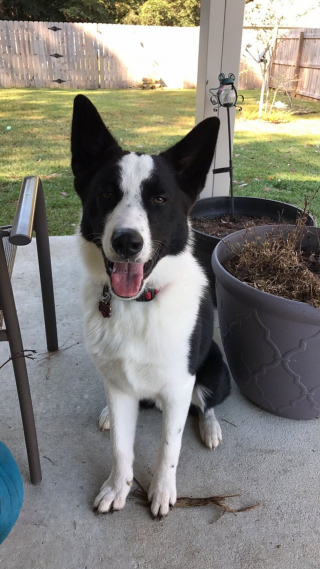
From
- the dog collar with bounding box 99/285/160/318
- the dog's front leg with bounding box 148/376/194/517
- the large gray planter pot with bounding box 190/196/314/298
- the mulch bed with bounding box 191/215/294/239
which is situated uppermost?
the dog collar with bounding box 99/285/160/318

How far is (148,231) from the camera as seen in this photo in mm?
1241

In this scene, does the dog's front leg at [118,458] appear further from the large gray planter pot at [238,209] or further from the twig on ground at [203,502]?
the large gray planter pot at [238,209]

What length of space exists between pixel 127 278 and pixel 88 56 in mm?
7402

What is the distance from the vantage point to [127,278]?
1300 millimetres

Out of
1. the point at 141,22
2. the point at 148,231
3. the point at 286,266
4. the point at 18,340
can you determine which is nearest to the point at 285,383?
the point at 286,266

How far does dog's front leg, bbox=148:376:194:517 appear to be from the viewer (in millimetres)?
1457

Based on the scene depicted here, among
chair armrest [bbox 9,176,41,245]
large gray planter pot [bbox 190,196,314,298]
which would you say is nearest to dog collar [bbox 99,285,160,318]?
chair armrest [bbox 9,176,41,245]

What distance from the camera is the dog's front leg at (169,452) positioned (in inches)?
57.4

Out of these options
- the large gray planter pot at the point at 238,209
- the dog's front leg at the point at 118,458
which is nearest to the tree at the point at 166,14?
the large gray planter pot at the point at 238,209

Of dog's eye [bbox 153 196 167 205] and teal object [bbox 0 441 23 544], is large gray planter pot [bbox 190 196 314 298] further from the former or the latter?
teal object [bbox 0 441 23 544]

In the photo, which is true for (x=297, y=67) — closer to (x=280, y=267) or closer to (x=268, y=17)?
(x=268, y=17)

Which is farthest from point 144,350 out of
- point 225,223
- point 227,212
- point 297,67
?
point 297,67

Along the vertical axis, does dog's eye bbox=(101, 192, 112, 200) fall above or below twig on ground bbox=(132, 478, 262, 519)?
above

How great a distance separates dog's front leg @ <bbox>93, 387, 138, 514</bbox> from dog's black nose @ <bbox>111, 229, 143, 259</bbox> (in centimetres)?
56
